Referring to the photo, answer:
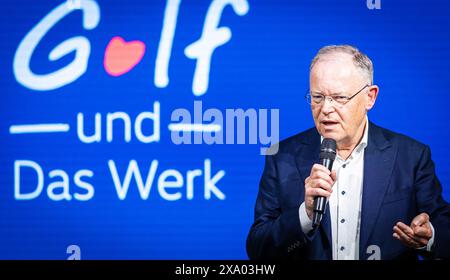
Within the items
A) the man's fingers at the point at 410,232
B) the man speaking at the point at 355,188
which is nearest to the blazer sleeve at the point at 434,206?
the man speaking at the point at 355,188

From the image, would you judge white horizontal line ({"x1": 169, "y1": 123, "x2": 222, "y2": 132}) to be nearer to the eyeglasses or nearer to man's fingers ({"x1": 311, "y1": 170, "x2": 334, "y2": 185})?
the eyeglasses

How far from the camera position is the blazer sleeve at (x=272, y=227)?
9.87 ft

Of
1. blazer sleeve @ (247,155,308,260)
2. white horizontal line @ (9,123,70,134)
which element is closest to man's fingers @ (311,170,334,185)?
blazer sleeve @ (247,155,308,260)

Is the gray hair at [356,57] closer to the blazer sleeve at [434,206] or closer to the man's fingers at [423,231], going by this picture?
the blazer sleeve at [434,206]

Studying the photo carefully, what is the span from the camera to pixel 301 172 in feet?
10.5

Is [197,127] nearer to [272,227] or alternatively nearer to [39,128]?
[272,227]

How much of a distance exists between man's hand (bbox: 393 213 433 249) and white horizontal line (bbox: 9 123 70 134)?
170 cm

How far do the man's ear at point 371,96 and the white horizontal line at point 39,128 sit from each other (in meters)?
1.50

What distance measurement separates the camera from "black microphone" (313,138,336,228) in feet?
8.90
